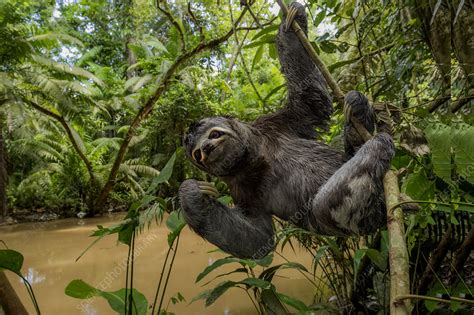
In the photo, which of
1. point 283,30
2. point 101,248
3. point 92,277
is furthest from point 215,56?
point 283,30

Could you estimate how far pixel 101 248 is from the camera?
31.4ft

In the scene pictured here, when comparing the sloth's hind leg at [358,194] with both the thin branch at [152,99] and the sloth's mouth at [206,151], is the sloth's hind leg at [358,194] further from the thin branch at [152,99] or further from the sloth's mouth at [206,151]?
the thin branch at [152,99]

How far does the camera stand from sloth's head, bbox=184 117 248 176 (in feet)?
7.67

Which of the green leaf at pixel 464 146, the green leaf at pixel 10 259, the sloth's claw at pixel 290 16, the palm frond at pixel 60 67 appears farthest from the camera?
the palm frond at pixel 60 67

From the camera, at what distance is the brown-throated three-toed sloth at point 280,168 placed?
7.11 ft

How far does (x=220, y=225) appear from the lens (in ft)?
7.92

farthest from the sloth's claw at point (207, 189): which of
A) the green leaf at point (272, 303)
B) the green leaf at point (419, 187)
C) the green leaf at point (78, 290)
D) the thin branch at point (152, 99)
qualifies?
the thin branch at point (152, 99)

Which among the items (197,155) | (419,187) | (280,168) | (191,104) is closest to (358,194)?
(419,187)

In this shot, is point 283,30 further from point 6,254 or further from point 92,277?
point 92,277

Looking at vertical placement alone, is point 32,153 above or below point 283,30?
below

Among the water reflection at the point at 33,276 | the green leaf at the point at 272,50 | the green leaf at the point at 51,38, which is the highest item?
the green leaf at the point at 51,38

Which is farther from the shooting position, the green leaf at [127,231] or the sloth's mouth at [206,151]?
the green leaf at [127,231]

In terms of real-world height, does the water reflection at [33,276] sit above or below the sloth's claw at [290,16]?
below

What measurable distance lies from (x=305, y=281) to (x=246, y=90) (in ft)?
32.7
